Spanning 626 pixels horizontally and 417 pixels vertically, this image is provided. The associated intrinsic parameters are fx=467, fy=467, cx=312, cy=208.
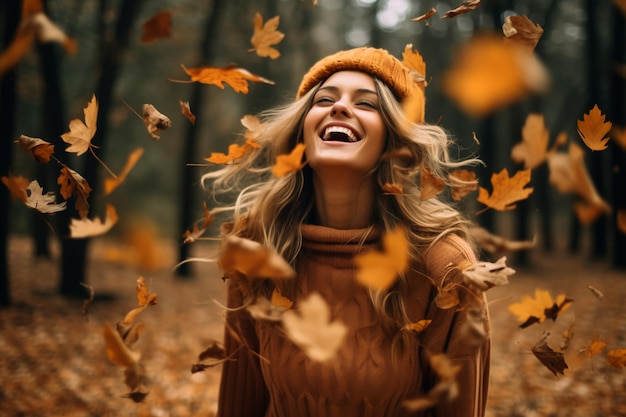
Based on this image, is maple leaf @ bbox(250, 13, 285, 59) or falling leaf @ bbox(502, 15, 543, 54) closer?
falling leaf @ bbox(502, 15, 543, 54)

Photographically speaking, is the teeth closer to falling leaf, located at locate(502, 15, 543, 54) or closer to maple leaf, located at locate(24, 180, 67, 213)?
falling leaf, located at locate(502, 15, 543, 54)

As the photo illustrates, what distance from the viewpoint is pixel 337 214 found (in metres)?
1.88

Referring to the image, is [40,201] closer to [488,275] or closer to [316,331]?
[316,331]

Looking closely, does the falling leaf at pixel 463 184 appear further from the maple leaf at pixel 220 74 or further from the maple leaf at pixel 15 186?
the maple leaf at pixel 15 186

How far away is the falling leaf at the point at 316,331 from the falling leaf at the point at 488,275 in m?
0.45

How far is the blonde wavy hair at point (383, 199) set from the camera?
5.58 ft

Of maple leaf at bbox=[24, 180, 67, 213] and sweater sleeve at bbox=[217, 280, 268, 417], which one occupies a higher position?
maple leaf at bbox=[24, 180, 67, 213]

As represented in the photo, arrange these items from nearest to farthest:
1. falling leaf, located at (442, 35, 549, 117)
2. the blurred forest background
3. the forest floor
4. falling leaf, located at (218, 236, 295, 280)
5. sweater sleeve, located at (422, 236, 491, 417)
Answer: falling leaf, located at (442, 35, 549, 117) < falling leaf, located at (218, 236, 295, 280) < sweater sleeve, located at (422, 236, 491, 417) < the forest floor < the blurred forest background

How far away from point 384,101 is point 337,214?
48 cm

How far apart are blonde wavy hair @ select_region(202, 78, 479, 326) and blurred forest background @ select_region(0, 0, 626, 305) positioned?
7.95 feet

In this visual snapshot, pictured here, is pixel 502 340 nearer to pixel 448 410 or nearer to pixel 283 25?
pixel 448 410

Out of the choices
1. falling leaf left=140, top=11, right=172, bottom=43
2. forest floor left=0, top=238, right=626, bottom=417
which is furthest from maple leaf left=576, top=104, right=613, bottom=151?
forest floor left=0, top=238, right=626, bottom=417

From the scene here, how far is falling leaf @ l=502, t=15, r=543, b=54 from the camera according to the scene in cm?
110

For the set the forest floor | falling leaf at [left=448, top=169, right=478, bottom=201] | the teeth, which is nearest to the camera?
falling leaf at [left=448, top=169, right=478, bottom=201]
